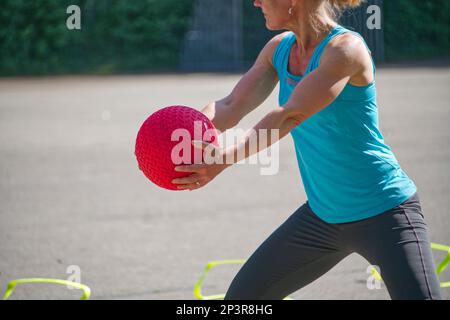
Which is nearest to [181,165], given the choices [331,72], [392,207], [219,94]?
[331,72]

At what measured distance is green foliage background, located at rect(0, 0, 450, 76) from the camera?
26766 mm

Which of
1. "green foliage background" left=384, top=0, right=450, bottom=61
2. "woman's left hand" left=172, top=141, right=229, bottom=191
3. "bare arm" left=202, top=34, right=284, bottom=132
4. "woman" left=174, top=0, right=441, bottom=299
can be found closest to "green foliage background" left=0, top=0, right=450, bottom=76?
"green foliage background" left=384, top=0, right=450, bottom=61

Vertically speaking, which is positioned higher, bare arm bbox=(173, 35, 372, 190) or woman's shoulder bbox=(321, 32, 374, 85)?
woman's shoulder bbox=(321, 32, 374, 85)

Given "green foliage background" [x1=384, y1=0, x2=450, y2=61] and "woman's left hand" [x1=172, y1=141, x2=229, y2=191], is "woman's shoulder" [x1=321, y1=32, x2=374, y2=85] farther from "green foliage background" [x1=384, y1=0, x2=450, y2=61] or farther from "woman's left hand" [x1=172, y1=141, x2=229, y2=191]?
"green foliage background" [x1=384, y1=0, x2=450, y2=61]

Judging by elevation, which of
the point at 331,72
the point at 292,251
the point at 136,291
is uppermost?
the point at 331,72

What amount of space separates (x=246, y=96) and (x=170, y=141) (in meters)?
0.77

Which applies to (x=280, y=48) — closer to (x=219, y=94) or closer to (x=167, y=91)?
(x=219, y=94)

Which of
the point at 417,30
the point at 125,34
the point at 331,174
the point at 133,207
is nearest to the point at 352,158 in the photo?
the point at 331,174

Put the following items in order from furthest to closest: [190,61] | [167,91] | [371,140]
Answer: [190,61] → [167,91] → [371,140]

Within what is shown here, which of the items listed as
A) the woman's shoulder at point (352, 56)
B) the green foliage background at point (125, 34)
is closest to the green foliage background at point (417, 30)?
the green foliage background at point (125, 34)

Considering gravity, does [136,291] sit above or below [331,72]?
below

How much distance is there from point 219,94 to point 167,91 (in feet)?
6.65

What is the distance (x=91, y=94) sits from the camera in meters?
19.8

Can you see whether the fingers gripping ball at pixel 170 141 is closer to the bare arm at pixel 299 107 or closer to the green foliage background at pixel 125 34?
the bare arm at pixel 299 107
